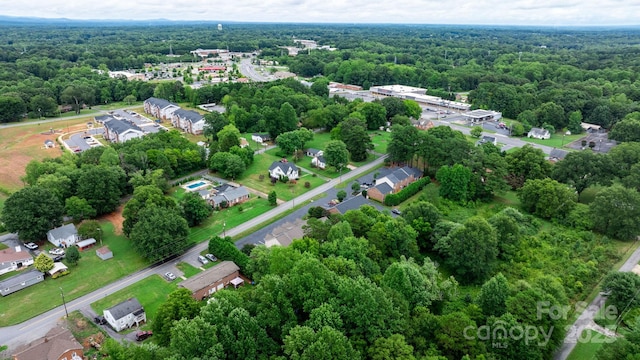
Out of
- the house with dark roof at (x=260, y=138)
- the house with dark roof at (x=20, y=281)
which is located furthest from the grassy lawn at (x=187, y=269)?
the house with dark roof at (x=260, y=138)

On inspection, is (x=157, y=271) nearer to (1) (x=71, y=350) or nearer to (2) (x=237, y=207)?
(1) (x=71, y=350)

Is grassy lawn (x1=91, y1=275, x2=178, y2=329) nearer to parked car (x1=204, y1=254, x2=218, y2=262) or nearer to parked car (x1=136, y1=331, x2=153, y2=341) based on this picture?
parked car (x1=136, y1=331, x2=153, y2=341)

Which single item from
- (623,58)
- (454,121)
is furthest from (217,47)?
(623,58)

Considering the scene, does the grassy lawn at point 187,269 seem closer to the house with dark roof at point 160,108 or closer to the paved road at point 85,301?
the paved road at point 85,301

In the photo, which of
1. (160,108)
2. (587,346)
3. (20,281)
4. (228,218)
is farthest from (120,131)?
(587,346)

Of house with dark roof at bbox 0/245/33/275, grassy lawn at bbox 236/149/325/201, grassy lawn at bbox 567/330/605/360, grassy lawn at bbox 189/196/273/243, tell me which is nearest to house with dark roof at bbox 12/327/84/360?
house with dark roof at bbox 0/245/33/275
